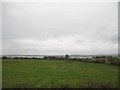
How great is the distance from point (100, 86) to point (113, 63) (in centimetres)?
2618

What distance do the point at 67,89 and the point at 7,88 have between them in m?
4.03

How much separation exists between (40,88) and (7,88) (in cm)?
236

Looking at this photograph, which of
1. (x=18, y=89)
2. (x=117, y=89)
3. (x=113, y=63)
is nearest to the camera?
(x=18, y=89)

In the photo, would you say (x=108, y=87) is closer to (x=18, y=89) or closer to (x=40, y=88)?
(x=40, y=88)

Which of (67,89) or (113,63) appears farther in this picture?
(113,63)

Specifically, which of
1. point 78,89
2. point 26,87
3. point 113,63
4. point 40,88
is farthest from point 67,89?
point 113,63

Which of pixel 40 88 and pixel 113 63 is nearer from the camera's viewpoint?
pixel 40 88

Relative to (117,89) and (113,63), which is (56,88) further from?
(113,63)

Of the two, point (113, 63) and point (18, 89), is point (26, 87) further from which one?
point (113, 63)

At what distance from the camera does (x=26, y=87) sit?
12914 millimetres

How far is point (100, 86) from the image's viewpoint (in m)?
13.3

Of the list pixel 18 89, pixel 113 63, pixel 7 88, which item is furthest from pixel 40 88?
pixel 113 63

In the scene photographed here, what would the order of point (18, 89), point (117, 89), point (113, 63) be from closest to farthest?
point (18, 89)
point (117, 89)
point (113, 63)

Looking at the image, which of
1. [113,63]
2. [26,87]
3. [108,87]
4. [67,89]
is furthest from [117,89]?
[113,63]
